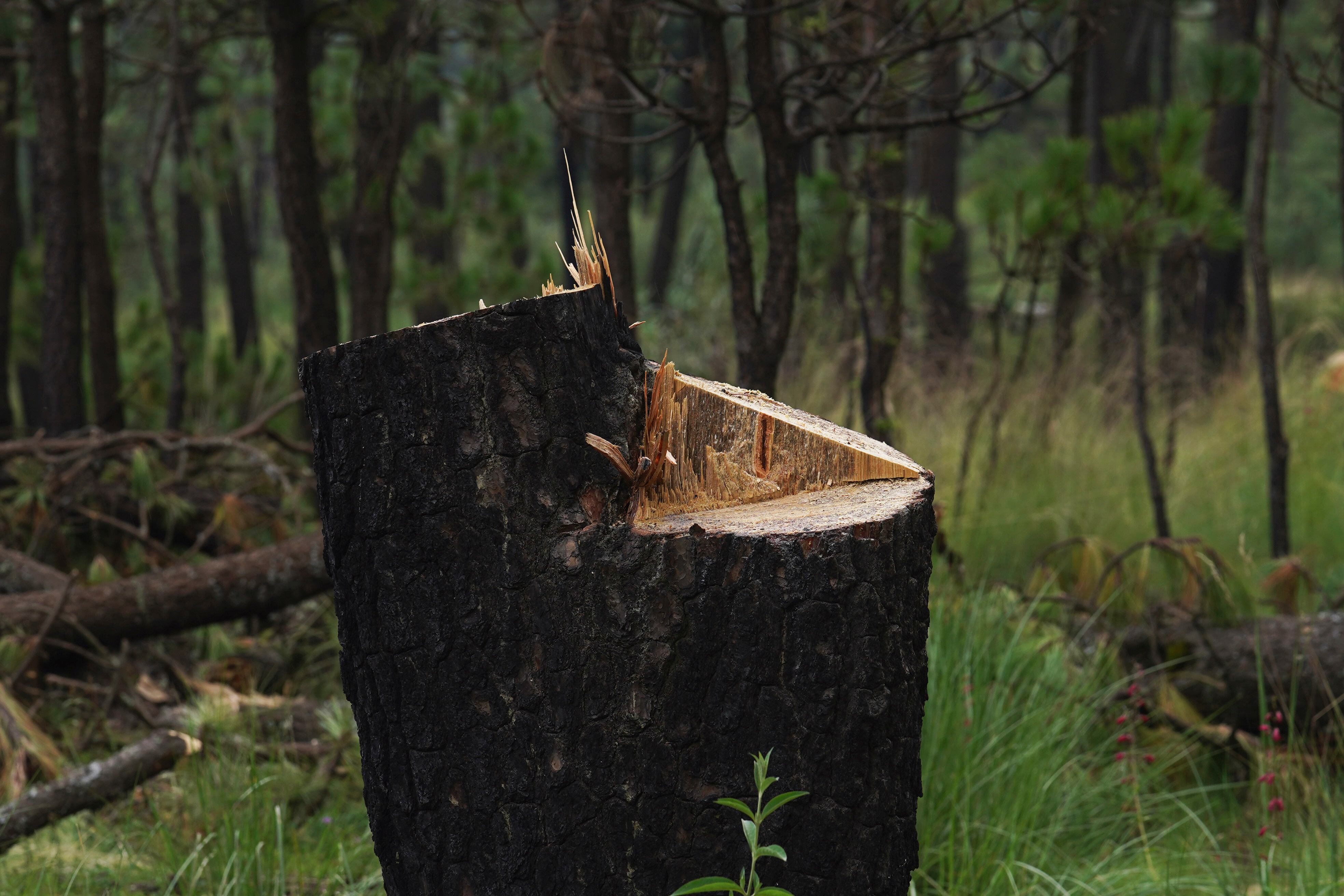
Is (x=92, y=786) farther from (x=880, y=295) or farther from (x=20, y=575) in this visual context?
(x=880, y=295)

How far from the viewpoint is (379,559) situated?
5.35 ft

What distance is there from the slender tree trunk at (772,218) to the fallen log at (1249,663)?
136 cm

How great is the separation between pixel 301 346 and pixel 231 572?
1471 mm

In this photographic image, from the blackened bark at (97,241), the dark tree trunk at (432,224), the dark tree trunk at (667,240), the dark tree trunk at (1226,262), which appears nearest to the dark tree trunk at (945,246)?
the dark tree trunk at (1226,262)

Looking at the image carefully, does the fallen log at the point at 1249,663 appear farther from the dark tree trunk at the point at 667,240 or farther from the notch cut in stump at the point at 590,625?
the dark tree trunk at the point at 667,240

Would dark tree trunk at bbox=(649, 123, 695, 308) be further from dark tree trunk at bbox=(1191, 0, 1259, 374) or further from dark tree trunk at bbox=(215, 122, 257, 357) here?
dark tree trunk at bbox=(1191, 0, 1259, 374)

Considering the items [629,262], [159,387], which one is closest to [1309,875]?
[629,262]

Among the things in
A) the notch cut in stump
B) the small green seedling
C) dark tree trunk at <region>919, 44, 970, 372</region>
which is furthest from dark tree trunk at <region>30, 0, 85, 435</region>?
the small green seedling

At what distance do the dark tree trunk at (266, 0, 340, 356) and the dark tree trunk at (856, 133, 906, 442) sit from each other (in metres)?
2.27

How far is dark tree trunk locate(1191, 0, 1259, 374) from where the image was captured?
797cm

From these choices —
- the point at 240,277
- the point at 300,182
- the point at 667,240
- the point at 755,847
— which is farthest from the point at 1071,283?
the point at 240,277

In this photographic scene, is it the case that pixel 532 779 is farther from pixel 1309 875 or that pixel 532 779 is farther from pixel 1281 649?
pixel 1281 649

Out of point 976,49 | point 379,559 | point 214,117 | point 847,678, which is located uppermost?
point 214,117

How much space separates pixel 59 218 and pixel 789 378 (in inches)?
135
